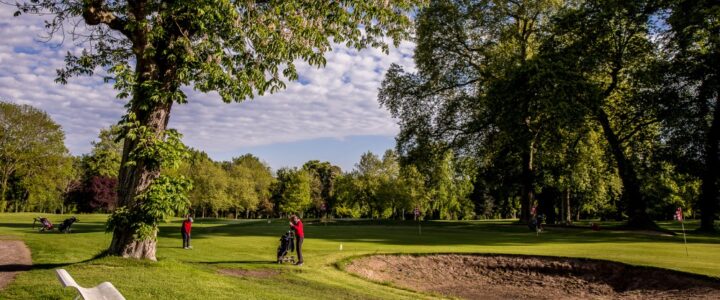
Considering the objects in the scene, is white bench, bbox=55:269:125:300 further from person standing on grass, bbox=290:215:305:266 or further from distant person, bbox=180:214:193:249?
distant person, bbox=180:214:193:249

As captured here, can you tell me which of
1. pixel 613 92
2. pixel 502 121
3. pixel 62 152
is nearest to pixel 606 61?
pixel 613 92

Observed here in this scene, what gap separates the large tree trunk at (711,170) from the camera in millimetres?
36566

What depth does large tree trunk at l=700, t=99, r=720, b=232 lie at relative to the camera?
120ft

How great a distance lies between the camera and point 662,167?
3831 cm

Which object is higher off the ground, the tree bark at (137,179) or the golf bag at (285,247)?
→ the tree bark at (137,179)

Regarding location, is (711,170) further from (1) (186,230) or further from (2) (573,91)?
(1) (186,230)

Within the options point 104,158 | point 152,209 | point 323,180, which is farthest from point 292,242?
point 323,180

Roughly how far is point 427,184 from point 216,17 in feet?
230

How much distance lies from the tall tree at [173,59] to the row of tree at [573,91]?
82.6 ft

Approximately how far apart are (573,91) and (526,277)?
19.6 metres

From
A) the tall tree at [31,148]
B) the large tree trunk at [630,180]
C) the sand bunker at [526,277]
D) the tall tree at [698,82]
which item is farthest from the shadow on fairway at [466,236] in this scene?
the tall tree at [31,148]

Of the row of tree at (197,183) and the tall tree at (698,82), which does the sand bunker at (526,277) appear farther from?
the row of tree at (197,183)

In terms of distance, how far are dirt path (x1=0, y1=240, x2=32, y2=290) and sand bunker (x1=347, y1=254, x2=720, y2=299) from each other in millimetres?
10948

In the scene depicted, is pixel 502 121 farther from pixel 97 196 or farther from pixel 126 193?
pixel 97 196
